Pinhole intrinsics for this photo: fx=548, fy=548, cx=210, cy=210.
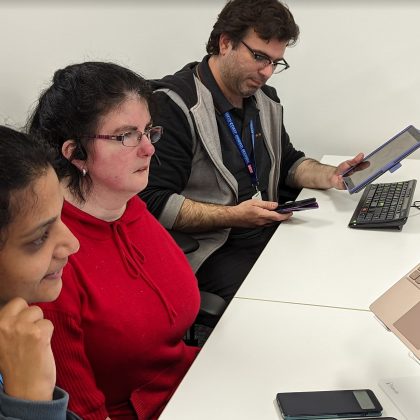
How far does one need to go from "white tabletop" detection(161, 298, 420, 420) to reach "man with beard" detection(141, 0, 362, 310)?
53cm

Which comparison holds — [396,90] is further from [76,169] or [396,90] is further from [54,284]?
[54,284]

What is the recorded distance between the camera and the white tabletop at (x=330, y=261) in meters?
1.33

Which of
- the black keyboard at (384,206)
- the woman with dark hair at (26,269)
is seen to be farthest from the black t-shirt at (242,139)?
the woman with dark hair at (26,269)

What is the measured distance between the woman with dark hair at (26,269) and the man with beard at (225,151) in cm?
94

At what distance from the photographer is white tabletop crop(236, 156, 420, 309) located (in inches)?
52.4

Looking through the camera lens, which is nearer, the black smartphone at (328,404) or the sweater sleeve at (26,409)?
the sweater sleeve at (26,409)

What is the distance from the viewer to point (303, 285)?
1.37 m

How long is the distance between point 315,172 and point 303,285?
770 mm

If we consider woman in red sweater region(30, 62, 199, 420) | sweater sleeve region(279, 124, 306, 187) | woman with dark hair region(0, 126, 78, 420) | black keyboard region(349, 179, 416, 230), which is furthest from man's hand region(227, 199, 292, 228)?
woman with dark hair region(0, 126, 78, 420)

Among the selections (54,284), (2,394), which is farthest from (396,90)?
(2,394)

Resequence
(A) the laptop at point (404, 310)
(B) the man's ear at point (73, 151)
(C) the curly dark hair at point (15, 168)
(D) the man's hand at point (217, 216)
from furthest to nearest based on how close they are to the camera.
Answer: (D) the man's hand at point (217, 216)
(B) the man's ear at point (73, 151)
(A) the laptop at point (404, 310)
(C) the curly dark hair at point (15, 168)

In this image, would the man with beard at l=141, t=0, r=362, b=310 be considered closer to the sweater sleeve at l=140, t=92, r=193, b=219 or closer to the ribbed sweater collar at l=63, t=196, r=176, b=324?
the sweater sleeve at l=140, t=92, r=193, b=219

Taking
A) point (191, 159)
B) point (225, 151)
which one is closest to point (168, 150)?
point (191, 159)

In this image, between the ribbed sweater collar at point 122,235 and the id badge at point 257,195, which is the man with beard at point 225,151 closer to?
the id badge at point 257,195
